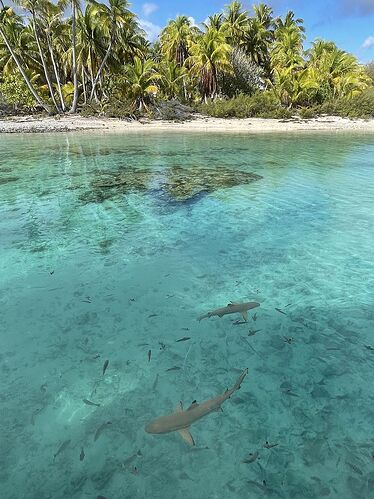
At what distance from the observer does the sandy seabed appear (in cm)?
3331

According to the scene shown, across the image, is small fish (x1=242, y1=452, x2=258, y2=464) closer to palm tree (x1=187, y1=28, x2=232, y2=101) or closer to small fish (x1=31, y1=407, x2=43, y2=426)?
small fish (x1=31, y1=407, x2=43, y2=426)

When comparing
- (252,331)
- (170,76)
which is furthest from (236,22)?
(252,331)

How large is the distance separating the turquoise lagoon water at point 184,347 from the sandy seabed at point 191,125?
25.4m

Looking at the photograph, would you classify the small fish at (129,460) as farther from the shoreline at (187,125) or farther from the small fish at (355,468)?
the shoreline at (187,125)

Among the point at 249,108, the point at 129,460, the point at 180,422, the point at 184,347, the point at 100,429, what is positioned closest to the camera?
the point at 180,422

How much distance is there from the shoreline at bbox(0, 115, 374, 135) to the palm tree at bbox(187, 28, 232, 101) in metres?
7.50

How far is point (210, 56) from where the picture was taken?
40.6 m

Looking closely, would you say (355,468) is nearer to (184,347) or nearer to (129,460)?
(129,460)

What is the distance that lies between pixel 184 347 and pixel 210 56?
4326 centimetres

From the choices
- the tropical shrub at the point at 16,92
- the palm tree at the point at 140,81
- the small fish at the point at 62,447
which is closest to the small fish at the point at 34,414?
the small fish at the point at 62,447

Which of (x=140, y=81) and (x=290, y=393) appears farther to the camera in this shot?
(x=140, y=81)

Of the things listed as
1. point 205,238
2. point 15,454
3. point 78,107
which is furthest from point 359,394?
point 78,107

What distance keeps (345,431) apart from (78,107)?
1707 inches

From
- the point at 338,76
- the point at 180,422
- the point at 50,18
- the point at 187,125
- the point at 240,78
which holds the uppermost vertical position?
the point at 50,18
